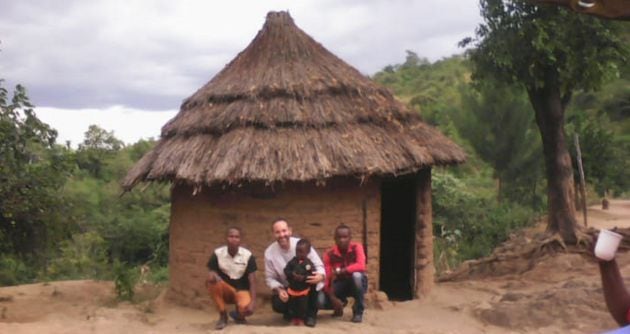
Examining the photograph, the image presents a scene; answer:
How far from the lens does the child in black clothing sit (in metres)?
6.66

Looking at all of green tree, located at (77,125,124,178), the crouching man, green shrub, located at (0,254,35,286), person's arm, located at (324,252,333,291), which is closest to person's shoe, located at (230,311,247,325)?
the crouching man

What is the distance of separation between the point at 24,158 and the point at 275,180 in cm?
393

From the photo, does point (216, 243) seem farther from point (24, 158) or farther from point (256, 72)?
point (24, 158)

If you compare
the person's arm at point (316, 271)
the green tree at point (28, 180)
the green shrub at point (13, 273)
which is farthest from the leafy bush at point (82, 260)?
the person's arm at point (316, 271)

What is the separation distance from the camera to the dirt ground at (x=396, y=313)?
6918 millimetres

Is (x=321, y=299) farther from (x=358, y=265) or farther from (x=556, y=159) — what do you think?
(x=556, y=159)

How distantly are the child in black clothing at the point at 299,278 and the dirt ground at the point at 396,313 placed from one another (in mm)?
220

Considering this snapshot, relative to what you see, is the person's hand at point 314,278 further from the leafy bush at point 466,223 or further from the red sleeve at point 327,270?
the leafy bush at point 466,223

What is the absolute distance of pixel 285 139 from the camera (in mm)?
7883

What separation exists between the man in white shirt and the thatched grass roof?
0.78 m

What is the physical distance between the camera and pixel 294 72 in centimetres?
864

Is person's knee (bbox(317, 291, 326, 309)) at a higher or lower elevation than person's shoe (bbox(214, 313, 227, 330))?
higher

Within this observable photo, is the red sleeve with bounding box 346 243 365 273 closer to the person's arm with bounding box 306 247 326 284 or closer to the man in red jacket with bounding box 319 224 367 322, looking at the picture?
the man in red jacket with bounding box 319 224 367 322

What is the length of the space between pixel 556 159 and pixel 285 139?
17.5ft
